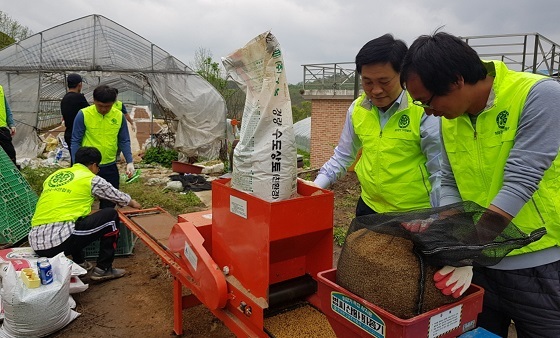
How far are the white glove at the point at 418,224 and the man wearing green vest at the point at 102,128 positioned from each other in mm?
4143

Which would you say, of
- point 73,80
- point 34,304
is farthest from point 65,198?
point 73,80

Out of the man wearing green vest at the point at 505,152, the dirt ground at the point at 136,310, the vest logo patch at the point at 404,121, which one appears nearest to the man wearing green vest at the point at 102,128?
the dirt ground at the point at 136,310

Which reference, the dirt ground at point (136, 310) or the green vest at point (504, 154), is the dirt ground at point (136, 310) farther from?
the green vest at point (504, 154)

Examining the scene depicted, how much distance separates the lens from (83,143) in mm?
4832

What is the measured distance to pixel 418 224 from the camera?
4.62ft

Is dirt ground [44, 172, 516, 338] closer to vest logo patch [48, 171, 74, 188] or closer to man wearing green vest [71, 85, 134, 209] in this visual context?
man wearing green vest [71, 85, 134, 209]

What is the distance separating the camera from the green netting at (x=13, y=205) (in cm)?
471

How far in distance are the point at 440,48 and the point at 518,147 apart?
445mm

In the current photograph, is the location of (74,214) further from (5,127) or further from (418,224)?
(5,127)

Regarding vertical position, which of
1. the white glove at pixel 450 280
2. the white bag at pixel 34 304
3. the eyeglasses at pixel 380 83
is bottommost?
the white bag at pixel 34 304

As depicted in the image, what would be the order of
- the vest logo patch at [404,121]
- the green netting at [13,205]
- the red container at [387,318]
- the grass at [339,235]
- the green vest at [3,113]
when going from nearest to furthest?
the red container at [387,318]
the vest logo patch at [404,121]
the green netting at [13,205]
the grass at [339,235]
the green vest at [3,113]

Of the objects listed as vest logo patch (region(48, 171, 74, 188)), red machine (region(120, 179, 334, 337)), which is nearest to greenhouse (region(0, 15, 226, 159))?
vest logo patch (region(48, 171, 74, 188))

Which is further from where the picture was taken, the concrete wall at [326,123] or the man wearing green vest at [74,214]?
the concrete wall at [326,123]

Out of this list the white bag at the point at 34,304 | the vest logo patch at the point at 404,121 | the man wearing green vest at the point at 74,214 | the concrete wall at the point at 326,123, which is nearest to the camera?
the vest logo patch at the point at 404,121
